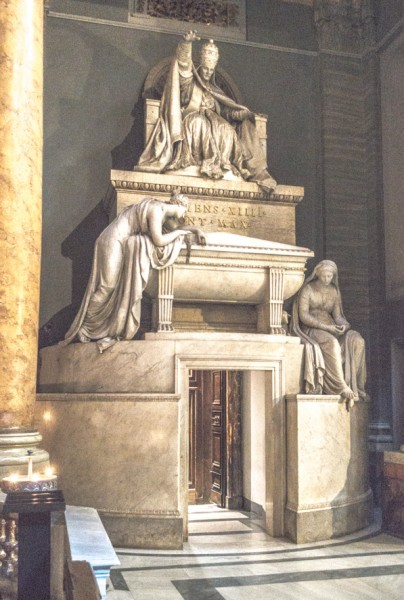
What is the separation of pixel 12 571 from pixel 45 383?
13.7 ft

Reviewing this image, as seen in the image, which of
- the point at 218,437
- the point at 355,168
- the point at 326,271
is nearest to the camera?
the point at 326,271

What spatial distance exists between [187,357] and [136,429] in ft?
3.07

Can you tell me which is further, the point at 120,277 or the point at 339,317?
the point at 339,317

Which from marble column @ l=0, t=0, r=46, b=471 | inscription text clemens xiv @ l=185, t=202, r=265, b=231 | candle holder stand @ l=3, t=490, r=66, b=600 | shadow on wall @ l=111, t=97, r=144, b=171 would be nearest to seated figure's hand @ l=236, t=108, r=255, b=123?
inscription text clemens xiv @ l=185, t=202, r=265, b=231

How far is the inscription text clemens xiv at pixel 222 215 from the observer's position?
29.3ft

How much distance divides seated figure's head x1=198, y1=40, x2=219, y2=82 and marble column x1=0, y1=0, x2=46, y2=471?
3118 mm

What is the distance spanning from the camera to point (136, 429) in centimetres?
703

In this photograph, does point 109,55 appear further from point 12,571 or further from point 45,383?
point 12,571

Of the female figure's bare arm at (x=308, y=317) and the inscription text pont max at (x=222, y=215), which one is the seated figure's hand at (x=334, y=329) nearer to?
the female figure's bare arm at (x=308, y=317)

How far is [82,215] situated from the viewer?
9.37 metres

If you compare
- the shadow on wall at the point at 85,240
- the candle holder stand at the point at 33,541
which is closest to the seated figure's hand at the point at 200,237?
the shadow on wall at the point at 85,240

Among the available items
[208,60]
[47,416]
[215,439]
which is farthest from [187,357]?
[208,60]

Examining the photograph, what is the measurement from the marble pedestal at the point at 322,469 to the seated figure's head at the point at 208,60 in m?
4.62

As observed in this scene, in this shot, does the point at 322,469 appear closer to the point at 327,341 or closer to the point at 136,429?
the point at 327,341
